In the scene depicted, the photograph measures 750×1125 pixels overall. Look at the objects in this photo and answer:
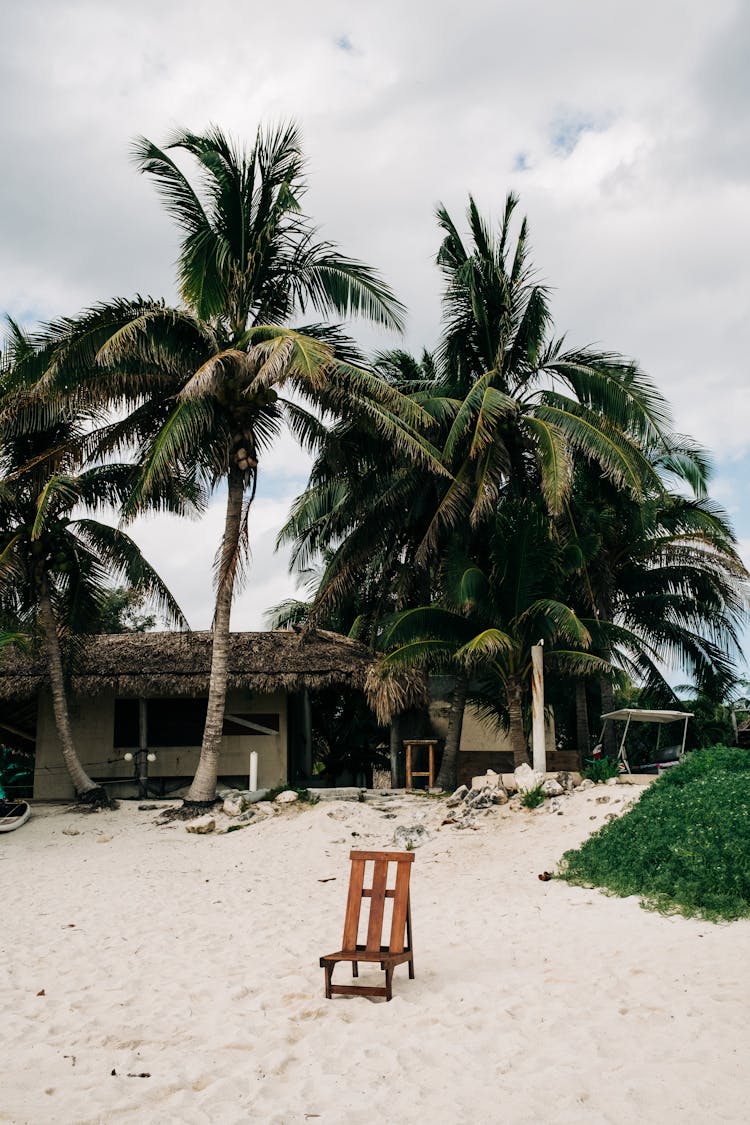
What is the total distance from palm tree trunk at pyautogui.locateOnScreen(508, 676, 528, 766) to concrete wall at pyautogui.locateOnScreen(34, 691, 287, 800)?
15.0 ft

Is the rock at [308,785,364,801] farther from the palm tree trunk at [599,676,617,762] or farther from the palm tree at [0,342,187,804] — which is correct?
the palm tree trunk at [599,676,617,762]

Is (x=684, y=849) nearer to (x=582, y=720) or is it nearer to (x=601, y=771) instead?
(x=601, y=771)

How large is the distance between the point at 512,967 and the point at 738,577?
12.0 metres

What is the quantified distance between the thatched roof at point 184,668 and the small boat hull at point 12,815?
2437 millimetres

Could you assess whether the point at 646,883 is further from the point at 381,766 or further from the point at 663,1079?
the point at 381,766

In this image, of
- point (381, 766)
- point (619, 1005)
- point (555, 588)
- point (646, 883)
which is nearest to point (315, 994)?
point (619, 1005)

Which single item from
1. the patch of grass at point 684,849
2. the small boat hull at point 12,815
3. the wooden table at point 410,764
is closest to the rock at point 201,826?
the small boat hull at point 12,815

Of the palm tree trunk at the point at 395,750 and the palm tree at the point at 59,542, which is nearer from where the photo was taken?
the palm tree at the point at 59,542

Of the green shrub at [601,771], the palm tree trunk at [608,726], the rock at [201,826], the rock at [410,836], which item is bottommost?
the rock at [201,826]

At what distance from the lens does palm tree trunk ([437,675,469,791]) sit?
612 inches

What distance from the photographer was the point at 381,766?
2066 cm

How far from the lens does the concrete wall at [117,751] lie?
16609mm

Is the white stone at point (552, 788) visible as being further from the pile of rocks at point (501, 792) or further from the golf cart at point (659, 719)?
the golf cart at point (659, 719)

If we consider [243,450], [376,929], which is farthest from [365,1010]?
[243,450]
